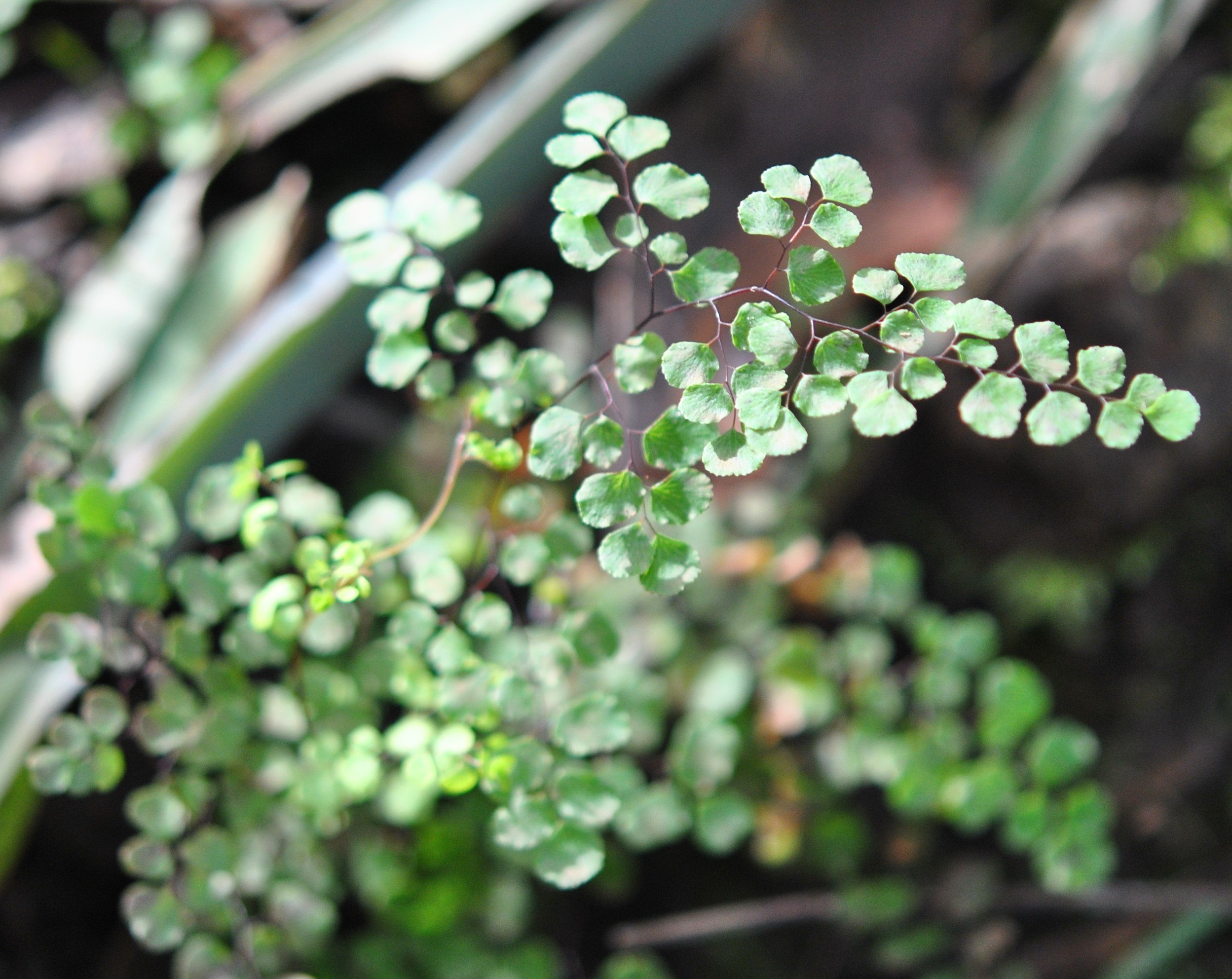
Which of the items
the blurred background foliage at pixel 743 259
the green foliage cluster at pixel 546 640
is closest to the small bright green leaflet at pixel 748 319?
the green foliage cluster at pixel 546 640

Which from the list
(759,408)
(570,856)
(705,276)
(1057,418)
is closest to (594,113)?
(705,276)

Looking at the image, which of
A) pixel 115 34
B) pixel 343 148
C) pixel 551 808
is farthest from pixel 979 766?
pixel 115 34

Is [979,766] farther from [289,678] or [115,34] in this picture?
[115,34]

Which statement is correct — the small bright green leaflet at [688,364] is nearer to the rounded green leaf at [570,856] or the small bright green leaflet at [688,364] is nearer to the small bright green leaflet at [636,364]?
the small bright green leaflet at [636,364]

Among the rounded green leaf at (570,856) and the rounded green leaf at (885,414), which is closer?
the rounded green leaf at (885,414)

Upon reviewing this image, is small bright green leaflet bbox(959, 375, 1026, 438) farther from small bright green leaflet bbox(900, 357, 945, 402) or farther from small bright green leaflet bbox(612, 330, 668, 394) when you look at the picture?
small bright green leaflet bbox(612, 330, 668, 394)

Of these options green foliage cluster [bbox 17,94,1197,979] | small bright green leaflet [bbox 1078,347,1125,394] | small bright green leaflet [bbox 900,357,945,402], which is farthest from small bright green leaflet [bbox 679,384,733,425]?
small bright green leaflet [bbox 1078,347,1125,394]

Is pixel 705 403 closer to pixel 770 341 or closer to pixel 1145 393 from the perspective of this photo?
pixel 770 341
